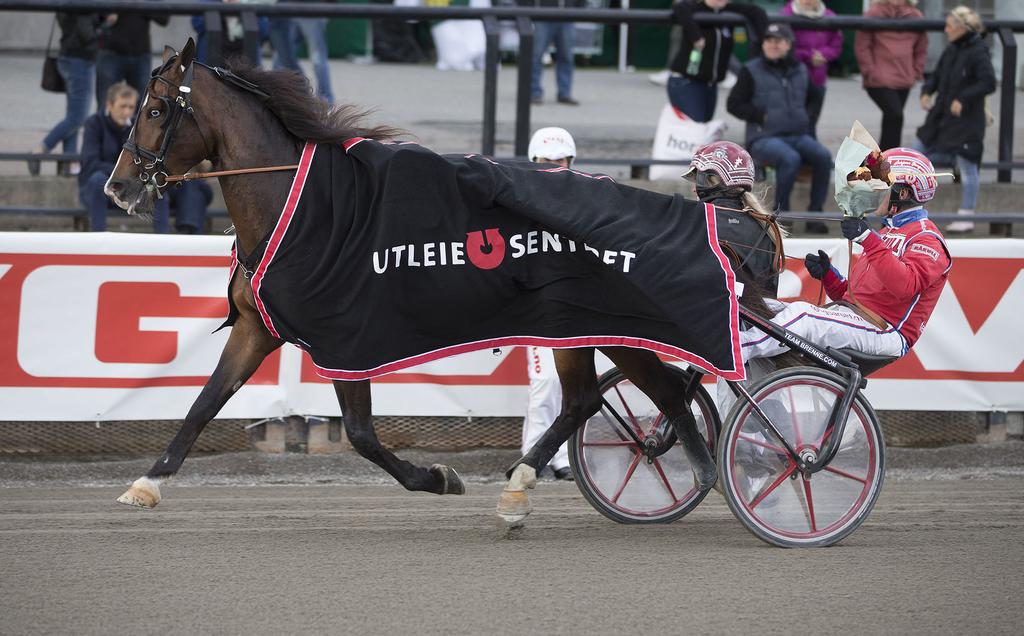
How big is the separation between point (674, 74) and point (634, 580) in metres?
5.24

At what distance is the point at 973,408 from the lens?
700 cm

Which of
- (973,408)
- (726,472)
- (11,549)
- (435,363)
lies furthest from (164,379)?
(973,408)

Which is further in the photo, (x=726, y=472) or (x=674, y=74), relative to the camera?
(x=674, y=74)

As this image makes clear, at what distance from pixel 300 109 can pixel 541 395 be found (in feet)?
6.61

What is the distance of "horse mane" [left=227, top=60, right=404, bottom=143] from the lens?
506cm

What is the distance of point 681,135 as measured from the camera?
902 cm

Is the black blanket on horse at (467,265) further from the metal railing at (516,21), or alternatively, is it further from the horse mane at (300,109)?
the metal railing at (516,21)

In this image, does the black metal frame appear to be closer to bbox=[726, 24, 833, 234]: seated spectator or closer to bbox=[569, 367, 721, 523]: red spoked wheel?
bbox=[569, 367, 721, 523]: red spoked wheel

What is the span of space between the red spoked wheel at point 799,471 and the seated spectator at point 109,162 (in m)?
4.10

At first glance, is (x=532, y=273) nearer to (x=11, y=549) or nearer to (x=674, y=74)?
(x=11, y=549)

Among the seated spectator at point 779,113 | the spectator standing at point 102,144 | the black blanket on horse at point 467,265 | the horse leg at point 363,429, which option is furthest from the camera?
the seated spectator at point 779,113

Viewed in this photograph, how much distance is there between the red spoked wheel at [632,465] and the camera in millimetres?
5500

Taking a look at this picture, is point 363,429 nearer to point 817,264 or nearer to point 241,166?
point 241,166

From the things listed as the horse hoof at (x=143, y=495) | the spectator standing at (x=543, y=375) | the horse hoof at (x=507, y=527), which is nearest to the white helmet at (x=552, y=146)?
the spectator standing at (x=543, y=375)
